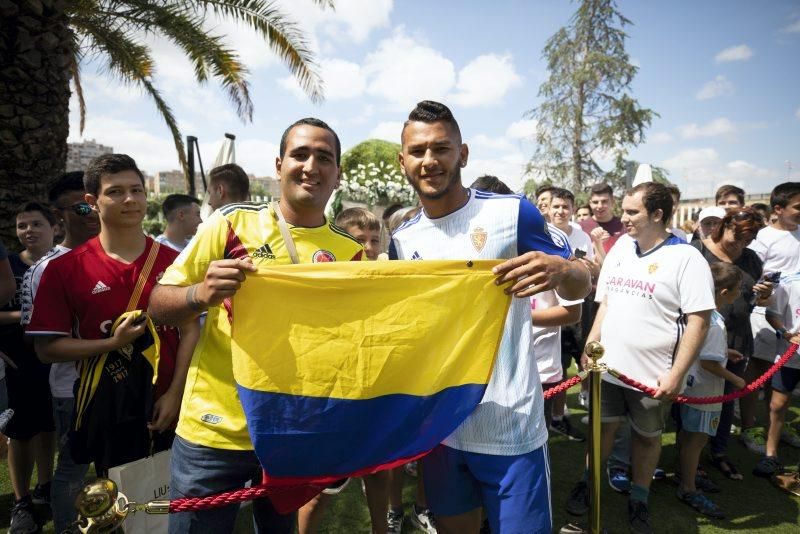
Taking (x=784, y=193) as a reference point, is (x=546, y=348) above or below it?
below

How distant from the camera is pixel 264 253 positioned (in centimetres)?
208

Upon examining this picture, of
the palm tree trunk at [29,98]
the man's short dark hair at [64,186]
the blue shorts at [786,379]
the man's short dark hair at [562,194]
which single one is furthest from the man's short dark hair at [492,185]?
the palm tree trunk at [29,98]

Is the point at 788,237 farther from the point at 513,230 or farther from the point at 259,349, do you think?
the point at 259,349

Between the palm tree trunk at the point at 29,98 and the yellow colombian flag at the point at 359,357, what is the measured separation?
528cm

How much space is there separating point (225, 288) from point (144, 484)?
1.21 metres

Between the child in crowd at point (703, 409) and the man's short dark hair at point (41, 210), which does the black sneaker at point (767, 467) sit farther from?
the man's short dark hair at point (41, 210)

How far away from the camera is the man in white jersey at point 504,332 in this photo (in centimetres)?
197

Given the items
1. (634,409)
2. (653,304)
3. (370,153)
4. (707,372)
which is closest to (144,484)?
(634,409)

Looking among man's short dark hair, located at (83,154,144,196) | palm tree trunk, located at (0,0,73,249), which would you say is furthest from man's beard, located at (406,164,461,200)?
palm tree trunk, located at (0,0,73,249)

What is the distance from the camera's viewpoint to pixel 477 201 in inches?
87.2

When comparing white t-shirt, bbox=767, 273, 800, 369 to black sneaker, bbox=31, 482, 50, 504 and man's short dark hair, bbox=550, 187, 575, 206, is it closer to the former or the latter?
man's short dark hair, bbox=550, 187, 575, 206

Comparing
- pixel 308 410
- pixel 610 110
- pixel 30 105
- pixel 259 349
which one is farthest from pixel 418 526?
pixel 610 110

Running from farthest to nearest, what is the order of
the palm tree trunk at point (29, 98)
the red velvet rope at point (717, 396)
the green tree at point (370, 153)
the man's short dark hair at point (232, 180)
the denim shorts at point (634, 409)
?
the green tree at point (370, 153), the palm tree trunk at point (29, 98), the man's short dark hair at point (232, 180), the denim shorts at point (634, 409), the red velvet rope at point (717, 396)

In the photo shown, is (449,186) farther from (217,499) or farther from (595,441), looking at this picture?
(217,499)
